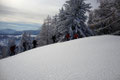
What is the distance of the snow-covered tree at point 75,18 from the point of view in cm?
2412

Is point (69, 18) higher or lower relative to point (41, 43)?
higher

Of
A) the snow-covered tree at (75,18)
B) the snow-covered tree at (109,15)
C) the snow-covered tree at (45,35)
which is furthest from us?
the snow-covered tree at (45,35)

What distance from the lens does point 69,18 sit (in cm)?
2422

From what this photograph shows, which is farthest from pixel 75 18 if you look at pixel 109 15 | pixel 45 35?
pixel 45 35

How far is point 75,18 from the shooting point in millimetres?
24453

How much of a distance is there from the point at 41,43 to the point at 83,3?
59.4 ft

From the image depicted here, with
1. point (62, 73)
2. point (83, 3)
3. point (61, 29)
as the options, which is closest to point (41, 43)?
point (61, 29)

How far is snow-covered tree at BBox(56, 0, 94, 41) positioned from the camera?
24.1 meters

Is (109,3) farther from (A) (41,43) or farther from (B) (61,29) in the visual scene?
(A) (41,43)

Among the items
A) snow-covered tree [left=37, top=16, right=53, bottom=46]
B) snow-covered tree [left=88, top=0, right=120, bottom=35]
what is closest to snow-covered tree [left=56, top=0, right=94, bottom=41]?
snow-covered tree [left=88, top=0, right=120, bottom=35]

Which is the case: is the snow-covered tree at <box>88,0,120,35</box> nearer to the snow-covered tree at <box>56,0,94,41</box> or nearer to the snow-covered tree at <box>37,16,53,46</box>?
the snow-covered tree at <box>56,0,94,41</box>

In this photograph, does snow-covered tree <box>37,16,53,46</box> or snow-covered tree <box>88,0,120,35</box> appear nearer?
snow-covered tree <box>88,0,120,35</box>

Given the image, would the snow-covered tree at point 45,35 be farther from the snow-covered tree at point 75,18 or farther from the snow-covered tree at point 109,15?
the snow-covered tree at point 109,15

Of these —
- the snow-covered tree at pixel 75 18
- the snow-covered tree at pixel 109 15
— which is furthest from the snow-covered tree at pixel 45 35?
the snow-covered tree at pixel 109 15
